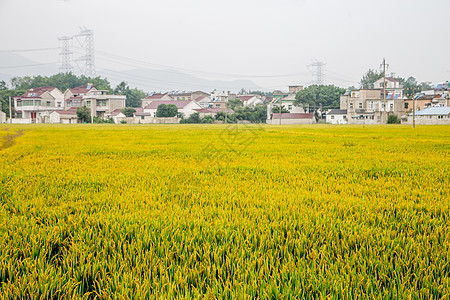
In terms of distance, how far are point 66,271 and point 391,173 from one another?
449cm

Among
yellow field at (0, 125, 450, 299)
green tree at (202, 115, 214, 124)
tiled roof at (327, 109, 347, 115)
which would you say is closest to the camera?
yellow field at (0, 125, 450, 299)

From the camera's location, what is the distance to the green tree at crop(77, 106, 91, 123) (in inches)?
2304

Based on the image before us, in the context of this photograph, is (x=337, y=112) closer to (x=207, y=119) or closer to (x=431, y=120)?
(x=431, y=120)

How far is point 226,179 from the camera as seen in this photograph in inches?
176

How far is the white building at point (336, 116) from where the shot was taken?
66.1m

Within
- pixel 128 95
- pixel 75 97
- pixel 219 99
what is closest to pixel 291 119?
pixel 219 99

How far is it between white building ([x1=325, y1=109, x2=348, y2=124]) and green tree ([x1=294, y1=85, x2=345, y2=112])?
4807mm

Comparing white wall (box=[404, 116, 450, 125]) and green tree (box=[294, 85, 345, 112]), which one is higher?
green tree (box=[294, 85, 345, 112])

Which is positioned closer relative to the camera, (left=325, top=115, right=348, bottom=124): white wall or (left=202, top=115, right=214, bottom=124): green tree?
(left=202, top=115, right=214, bottom=124): green tree

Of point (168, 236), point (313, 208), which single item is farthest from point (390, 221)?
point (168, 236)

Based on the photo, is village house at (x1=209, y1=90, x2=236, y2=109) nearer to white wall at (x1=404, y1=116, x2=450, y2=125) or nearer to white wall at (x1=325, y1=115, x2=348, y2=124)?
white wall at (x1=325, y1=115, x2=348, y2=124)

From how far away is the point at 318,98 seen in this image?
7306cm

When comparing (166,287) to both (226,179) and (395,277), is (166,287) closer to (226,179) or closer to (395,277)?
(395,277)

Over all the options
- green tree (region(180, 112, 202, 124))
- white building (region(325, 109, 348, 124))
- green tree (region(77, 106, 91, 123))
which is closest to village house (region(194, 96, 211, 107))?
green tree (region(180, 112, 202, 124))
